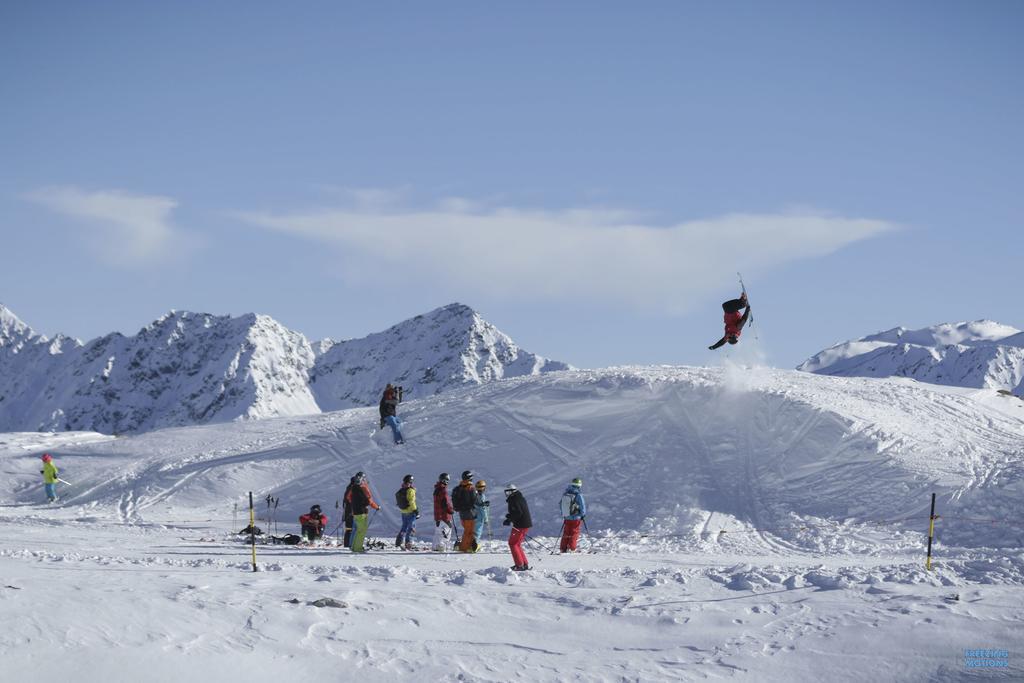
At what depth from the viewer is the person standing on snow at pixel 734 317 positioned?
30.1m

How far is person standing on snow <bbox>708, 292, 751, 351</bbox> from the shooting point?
3014 cm

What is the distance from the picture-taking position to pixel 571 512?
73.5 ft

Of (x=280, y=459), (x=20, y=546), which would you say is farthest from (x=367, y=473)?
(x=20, y=546)

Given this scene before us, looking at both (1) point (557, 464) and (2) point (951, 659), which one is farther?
(1) point (557, 464)

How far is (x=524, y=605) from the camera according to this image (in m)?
16.1

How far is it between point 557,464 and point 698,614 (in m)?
15.8

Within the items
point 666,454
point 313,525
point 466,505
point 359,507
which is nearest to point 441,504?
point 466,505

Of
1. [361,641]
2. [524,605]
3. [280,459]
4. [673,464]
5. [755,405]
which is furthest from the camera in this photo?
[280,459]

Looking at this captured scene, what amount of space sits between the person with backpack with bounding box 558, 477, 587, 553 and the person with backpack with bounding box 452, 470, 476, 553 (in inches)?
76.9

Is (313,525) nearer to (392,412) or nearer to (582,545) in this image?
(582,545)

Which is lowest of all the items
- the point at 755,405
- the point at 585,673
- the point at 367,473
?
the point at 585,673

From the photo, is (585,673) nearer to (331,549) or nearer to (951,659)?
(951,659)

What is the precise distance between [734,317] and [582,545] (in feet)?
30.4

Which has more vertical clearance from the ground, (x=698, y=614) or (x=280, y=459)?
(x=280, y=459)
